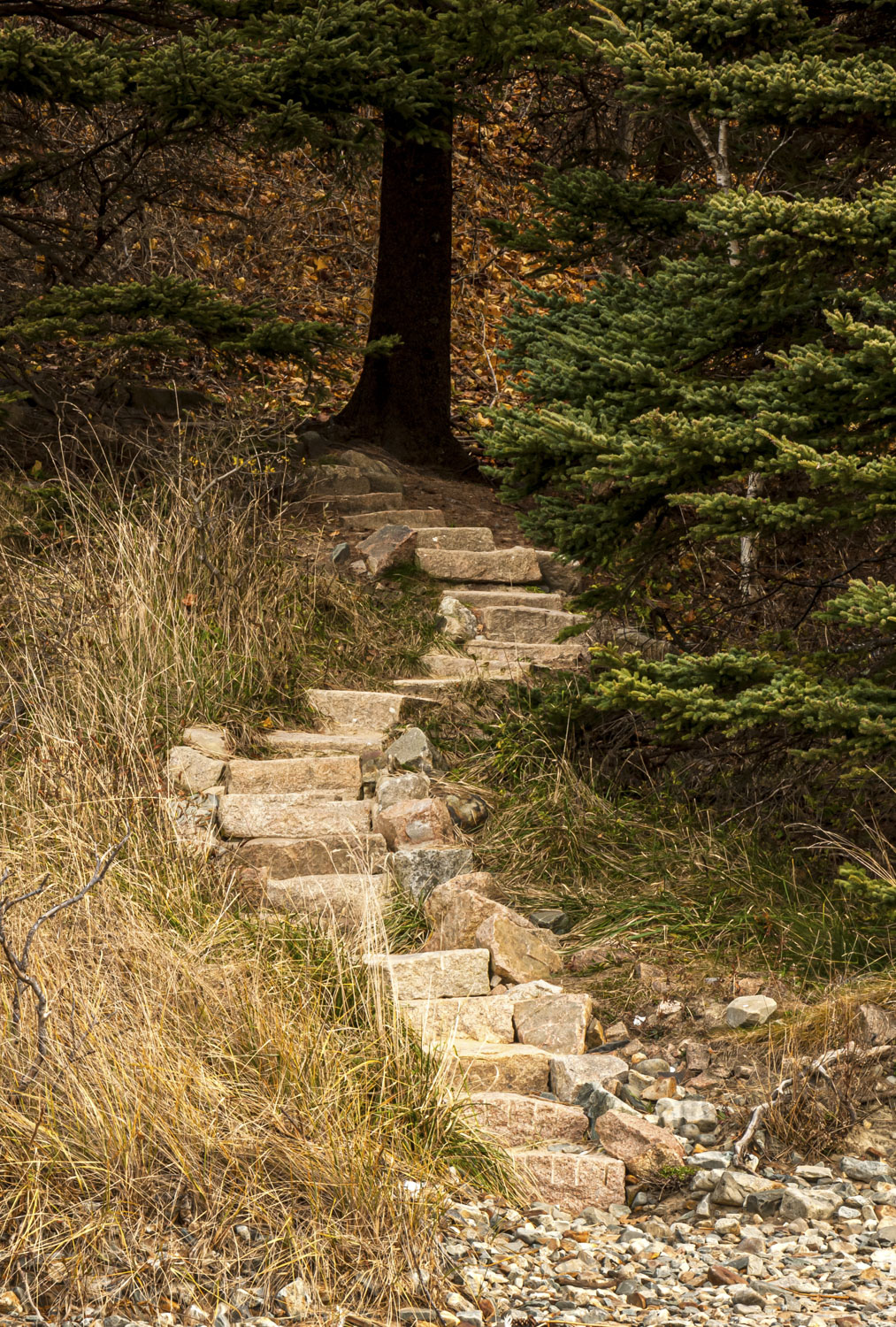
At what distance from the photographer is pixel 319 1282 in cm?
292

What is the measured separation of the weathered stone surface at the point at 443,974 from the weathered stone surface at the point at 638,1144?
863 mm

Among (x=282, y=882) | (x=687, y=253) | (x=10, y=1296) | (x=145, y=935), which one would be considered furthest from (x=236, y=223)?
(x=10, y=1296)

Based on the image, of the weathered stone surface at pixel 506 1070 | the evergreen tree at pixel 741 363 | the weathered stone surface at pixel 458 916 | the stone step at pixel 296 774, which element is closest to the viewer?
the weathered stone surface at pixel 506 1070

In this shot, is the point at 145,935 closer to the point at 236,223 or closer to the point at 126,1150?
the point at 126,1150

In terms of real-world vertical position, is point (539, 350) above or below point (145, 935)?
above

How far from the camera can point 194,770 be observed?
5.50 metres

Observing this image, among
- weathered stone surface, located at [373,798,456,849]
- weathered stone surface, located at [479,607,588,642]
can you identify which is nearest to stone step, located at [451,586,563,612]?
weathered stone surface, located at [479,607,588,642]

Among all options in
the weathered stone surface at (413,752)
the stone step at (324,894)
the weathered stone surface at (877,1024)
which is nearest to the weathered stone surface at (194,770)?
the stone step at (324,894)

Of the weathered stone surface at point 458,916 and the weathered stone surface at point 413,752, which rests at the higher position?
the weathered stone surface at point 413,752

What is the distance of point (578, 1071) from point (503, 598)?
3.90 m

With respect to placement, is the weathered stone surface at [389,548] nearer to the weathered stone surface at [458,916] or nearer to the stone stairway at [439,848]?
the stone stairway at [439,848]

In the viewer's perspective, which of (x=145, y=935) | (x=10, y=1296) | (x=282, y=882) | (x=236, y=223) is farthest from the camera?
(x=236, y=223)

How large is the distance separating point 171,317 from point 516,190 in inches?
358

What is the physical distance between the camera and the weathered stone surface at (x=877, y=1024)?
4.04 m
